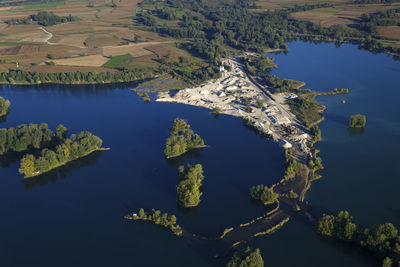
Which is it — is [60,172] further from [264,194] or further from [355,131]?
[355,131]

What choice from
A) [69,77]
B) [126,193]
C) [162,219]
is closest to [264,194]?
[162,219]

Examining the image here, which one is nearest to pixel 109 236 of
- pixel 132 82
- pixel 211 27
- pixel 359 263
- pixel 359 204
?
pixel 359 263

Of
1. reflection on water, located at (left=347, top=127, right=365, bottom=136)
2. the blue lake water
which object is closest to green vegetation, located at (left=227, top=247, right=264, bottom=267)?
the blue lake water

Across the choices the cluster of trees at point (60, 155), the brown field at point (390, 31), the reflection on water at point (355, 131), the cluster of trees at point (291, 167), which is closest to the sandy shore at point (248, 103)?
the cluster of trees at point (291, 167)

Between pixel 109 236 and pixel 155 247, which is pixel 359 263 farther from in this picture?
pixel 109 236

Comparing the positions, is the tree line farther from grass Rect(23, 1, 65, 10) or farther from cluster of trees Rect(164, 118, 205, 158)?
grass Rect(23, 1, 65, 10)
